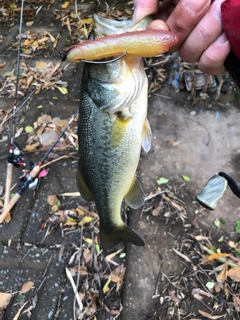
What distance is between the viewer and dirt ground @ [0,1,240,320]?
2482 mm

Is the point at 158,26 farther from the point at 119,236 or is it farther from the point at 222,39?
the point at 119,236

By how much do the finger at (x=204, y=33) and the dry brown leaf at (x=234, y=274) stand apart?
1.67 metres

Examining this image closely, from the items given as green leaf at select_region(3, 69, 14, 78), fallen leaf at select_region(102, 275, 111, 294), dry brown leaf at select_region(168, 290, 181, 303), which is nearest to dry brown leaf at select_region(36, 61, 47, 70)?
green leaf at select_region(3, 69, 14, 78)

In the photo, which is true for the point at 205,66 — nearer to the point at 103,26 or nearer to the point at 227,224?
the point at 103,26

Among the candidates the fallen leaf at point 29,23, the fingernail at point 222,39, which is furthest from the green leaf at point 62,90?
the fingernail at point 222,39

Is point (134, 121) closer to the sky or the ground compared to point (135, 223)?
closer to the sky

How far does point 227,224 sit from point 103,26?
201 centimetres

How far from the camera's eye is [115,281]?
2.58m

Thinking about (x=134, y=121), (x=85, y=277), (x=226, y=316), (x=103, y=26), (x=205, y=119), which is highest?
(x=103, y=26)

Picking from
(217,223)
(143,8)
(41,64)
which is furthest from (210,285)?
(41,64)

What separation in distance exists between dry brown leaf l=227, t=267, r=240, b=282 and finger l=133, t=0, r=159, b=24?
192 centimetres

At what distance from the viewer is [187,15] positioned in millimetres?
1453

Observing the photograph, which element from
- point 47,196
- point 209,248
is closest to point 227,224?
point 209,248

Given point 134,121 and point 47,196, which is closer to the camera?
point 134,121
